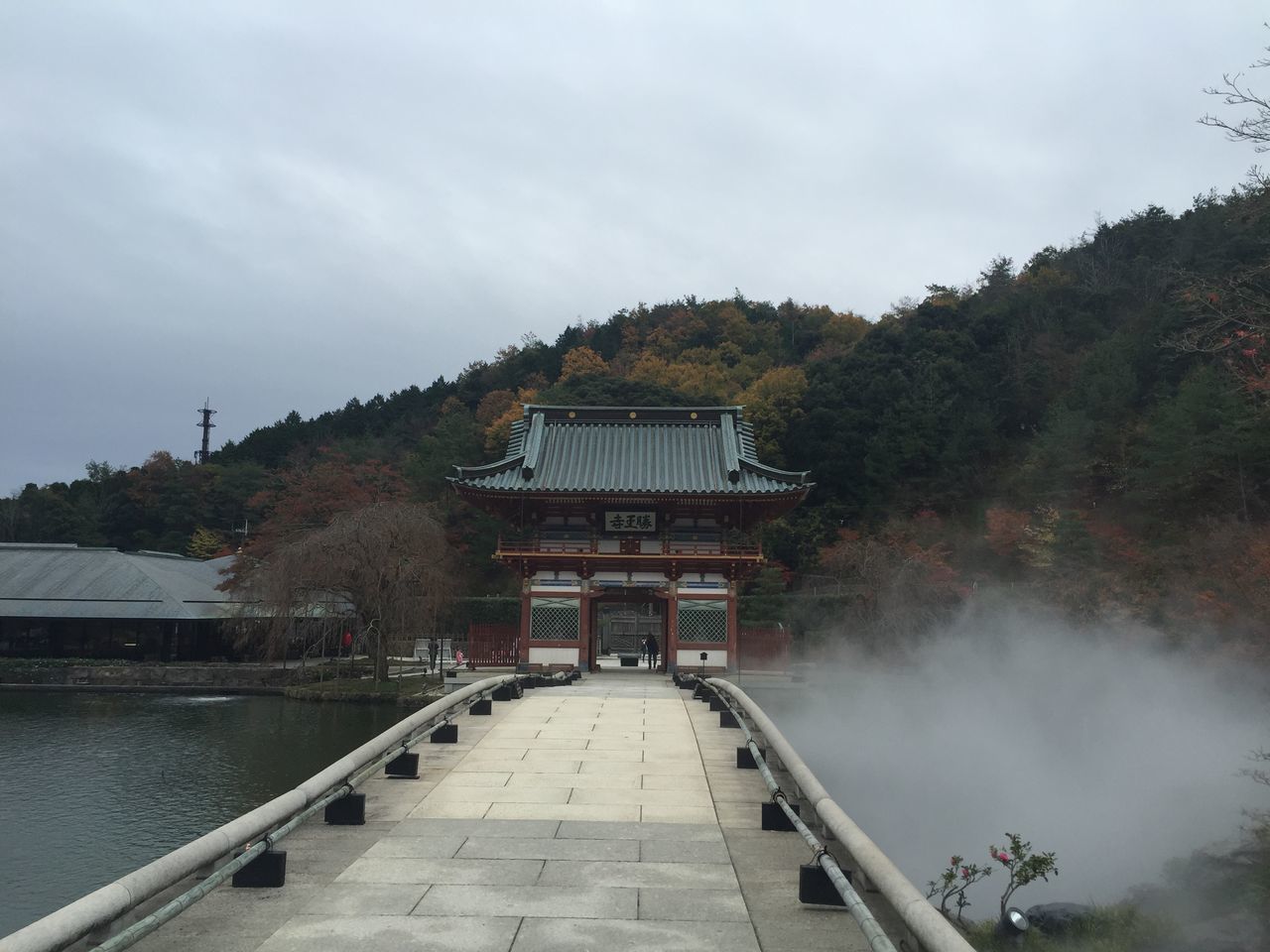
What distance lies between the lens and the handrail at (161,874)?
3471 mm

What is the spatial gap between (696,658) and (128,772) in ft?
49.3

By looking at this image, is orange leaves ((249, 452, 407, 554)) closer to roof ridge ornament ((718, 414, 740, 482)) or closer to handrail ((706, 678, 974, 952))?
roof ridge ornament ((718, 414, 740, 482))

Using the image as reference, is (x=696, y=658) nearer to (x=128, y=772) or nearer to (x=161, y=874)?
(x=128, y=772)

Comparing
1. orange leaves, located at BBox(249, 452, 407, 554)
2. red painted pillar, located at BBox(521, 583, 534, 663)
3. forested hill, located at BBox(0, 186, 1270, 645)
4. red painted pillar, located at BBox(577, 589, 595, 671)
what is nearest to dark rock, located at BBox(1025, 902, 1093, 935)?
forested hill, located at BBox(0, 186, 1270, 645)

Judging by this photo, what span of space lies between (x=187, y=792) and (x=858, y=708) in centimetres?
1645

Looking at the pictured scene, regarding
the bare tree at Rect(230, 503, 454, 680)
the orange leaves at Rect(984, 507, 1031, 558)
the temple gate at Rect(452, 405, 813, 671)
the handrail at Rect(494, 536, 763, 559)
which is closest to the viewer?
the handrail at Rect(494, 536, 763, 559)

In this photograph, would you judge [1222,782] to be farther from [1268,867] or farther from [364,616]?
[364,616]

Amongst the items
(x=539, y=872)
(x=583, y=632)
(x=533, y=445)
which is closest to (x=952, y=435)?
(x=533, y=445)

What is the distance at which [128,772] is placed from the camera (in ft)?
55.4

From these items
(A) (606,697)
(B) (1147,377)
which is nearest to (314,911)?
(A) (606,697)

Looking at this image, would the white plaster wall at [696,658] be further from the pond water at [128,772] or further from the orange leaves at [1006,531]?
the orange leaves at [1006,531]

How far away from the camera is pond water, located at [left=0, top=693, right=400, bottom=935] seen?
37.4 ft

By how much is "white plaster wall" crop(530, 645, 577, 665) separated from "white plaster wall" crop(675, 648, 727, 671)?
0.20 meters

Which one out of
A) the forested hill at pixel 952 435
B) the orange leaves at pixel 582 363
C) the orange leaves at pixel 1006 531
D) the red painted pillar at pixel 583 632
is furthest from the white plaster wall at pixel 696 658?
the orange leaves at pixel 582 363
